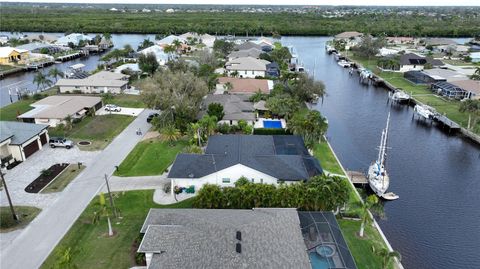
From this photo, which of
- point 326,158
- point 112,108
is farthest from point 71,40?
point 326,158

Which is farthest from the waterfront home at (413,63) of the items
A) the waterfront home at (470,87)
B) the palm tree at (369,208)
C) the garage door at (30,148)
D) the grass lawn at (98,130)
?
the garage door at (30,148)

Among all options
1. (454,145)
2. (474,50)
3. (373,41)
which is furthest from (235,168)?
(474,50)

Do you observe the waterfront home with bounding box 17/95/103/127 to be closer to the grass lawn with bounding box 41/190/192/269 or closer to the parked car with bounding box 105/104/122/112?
the parked car with bounding box 105/104/122/112

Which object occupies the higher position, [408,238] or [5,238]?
[5,238]

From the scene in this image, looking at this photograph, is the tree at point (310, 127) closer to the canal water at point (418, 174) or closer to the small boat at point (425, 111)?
the canal water at point (418, 174)

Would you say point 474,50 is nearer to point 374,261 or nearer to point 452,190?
point 452,190

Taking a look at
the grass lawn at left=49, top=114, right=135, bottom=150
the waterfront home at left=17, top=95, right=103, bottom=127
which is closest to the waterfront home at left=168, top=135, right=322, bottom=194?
the grass lawn at left=49, top=114, right=135, bottom=150

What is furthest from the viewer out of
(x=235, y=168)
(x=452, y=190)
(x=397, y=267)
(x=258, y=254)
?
(x=452, y=190)
